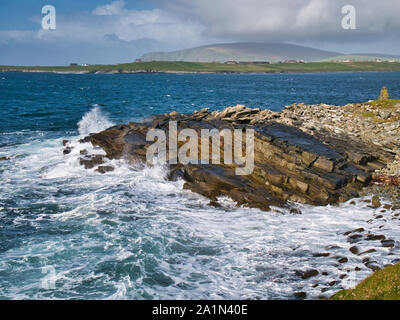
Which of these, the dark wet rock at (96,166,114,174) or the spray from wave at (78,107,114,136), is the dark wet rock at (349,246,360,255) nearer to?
the dark wet rock at (96,166,114,174)

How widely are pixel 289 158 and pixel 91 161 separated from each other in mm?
17616

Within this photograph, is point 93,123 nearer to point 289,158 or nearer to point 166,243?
point 289,158

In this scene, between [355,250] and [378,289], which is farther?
[355,250]

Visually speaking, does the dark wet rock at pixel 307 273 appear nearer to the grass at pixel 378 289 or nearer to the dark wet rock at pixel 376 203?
the grass at pixel 378 289

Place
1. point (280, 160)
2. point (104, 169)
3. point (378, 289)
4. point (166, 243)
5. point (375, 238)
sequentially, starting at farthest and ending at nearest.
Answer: point (104, 169), point (280, 160), point (166, 243), point (375, 238), point (378, 289)

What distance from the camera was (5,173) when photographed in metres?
30.3

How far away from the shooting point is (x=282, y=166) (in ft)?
87.5

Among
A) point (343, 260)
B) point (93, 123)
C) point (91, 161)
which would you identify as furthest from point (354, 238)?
point (93, 123)

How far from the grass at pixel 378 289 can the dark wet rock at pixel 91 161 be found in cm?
2474

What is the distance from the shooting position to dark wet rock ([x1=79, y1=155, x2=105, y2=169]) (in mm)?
31641

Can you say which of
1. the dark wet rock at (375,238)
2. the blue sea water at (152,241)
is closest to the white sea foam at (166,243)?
the blue sea water at (152,241)

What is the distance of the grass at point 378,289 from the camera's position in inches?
442
